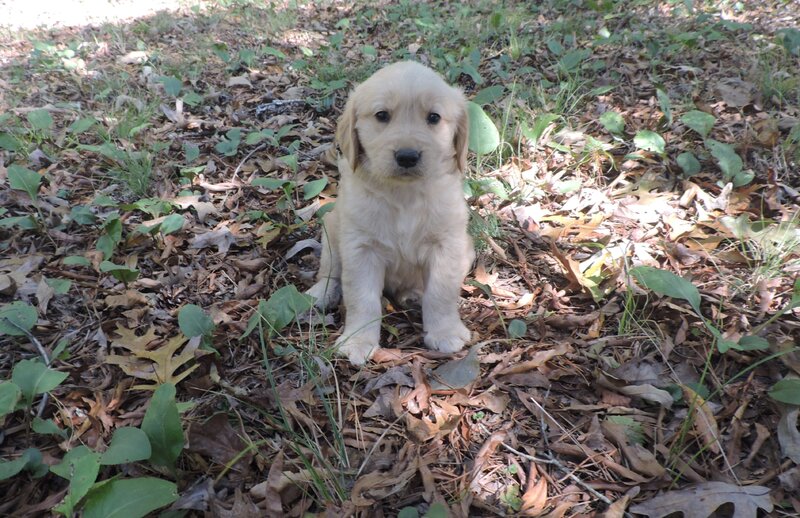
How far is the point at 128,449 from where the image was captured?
62.2 inches

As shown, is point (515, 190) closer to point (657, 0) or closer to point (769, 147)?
point (769, 147)

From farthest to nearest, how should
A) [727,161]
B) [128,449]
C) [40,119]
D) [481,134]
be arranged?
[40,119] < [481,134] < [727,161] < [128,449]

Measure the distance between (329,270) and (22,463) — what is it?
5.35 feet

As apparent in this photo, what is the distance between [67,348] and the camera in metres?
2.29

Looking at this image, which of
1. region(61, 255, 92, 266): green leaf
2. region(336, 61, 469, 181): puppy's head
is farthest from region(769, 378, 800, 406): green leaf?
region(61, 255, 92, 266): green leaf

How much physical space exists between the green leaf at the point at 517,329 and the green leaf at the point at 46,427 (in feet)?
6.25

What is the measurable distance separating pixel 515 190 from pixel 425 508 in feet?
7.79

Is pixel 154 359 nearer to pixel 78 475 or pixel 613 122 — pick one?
pixel 78 475

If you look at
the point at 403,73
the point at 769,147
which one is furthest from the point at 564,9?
the point at 403,73

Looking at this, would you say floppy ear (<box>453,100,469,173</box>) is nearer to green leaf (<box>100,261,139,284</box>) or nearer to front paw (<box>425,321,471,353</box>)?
front paw (<box>425,321,471,353</box>)

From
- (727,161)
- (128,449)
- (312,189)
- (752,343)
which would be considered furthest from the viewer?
(312,189)

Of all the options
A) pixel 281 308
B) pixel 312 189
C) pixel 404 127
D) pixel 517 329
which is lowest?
pixel 517 329

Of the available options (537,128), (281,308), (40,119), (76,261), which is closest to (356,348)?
(281,308)

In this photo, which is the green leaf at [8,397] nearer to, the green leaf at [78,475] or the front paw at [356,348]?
the green leaf at [78,475]
